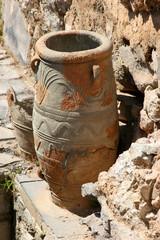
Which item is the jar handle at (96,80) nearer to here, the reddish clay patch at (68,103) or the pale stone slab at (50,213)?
the reddish clay patch at (68,103)

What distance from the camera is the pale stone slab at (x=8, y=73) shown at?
6281 millimetres

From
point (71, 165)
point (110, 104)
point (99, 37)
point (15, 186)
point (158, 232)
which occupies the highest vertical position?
point (99, 37)

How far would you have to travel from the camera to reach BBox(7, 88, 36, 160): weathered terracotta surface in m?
4.30

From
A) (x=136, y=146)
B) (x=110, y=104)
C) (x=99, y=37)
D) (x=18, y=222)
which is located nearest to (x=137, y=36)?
(x=99, y=37)

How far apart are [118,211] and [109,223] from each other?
11 centimetres

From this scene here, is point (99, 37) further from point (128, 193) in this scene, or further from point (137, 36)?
point (128, 193)

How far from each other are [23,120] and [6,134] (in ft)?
2.48

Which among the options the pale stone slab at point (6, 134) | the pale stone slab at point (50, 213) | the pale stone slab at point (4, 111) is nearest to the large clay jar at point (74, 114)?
the pale stone slab at point (50, 213)

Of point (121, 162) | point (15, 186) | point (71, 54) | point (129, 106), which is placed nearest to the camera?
point (121, 162)

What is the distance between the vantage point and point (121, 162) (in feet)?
9.94

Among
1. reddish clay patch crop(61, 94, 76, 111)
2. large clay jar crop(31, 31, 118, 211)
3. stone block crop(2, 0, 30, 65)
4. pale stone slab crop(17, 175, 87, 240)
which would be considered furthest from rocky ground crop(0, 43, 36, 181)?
reddish clay patch crop(61, 94, 76, 111)

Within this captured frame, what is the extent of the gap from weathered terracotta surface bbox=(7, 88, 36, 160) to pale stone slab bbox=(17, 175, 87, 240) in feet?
1.12

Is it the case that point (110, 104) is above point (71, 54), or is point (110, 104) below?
below

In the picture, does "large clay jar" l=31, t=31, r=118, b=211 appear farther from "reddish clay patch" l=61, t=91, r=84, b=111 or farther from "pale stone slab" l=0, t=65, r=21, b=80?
"pale stone slab" l=0, t=65, r=21, b=80
